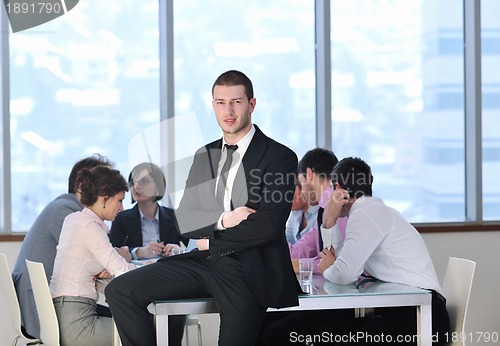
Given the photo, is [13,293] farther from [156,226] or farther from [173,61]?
[173,61]

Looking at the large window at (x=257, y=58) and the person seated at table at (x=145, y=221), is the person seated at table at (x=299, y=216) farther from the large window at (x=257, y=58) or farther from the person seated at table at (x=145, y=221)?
the large window at (x=257, y=58)

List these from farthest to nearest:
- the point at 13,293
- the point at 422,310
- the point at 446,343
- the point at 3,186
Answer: the point at 3,186 < the point at 13,293 < the point at 446,343 < the point at 422,310

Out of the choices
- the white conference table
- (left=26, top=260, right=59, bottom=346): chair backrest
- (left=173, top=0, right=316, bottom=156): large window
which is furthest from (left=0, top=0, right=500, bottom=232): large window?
the white conference table

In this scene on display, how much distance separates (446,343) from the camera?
12.1ft

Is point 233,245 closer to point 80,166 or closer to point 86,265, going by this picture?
point 86,265

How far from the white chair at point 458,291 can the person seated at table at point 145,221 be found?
5.79 feet

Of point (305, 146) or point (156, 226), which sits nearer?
A: point (156, 226)

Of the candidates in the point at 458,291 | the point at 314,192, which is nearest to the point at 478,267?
the point at 314,192

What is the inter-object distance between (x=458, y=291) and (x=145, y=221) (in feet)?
7.06

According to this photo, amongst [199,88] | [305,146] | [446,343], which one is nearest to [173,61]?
[199,88]

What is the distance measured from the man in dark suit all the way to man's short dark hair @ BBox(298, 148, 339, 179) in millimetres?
1388

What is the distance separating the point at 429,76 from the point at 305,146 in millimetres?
1074

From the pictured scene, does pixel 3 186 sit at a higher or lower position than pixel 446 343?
higher

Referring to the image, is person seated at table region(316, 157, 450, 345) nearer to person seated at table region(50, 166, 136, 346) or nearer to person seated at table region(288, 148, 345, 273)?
person seated at table region(288, 148, 345, 273)
